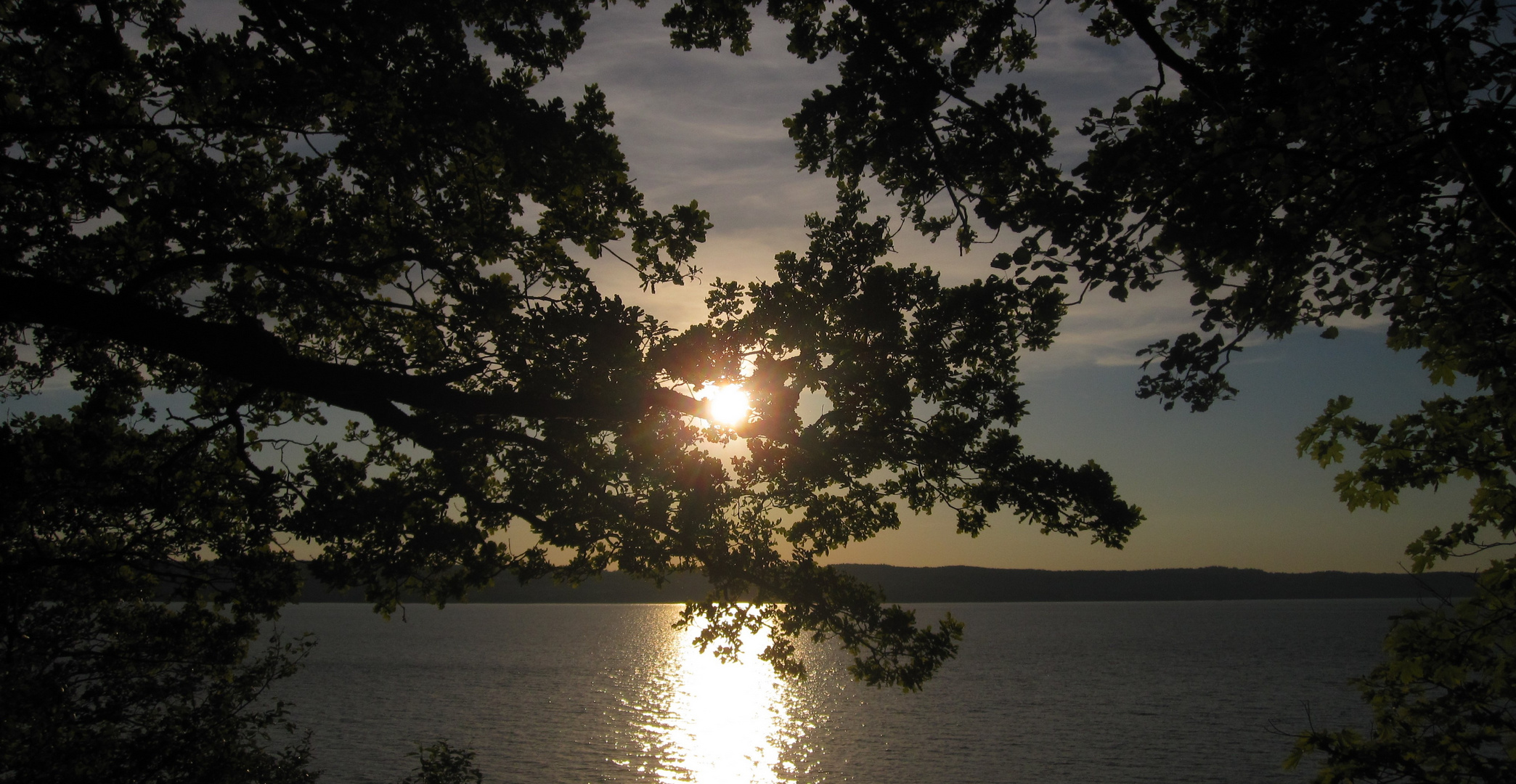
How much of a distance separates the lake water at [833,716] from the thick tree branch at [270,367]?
8.40 metres

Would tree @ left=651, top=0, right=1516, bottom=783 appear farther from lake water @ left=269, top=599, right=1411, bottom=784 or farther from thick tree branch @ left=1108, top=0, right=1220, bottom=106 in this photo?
lake water @ left=269, top=599, right=1411, bottom=784

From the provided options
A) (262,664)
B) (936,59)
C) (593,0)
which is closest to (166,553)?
(262,664)

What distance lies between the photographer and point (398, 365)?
37.6ft

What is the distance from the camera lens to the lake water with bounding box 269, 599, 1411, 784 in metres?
45.0

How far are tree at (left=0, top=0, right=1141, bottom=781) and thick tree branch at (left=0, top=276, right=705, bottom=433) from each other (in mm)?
31

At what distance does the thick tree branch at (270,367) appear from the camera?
7270 mm

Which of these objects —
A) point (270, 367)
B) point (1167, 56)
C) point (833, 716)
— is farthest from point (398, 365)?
point (833, 716)

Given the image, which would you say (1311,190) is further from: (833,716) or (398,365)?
(833,716)

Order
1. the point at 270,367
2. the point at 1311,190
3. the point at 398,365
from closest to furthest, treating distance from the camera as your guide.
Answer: the point at 1311,190 < the point at 270,367 < the point at 398,365

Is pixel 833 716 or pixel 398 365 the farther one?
pixel 833 716

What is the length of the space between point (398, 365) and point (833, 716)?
60161mm

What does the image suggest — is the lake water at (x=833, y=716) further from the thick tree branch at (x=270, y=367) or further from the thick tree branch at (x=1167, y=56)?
the thick tree branch at (x=1167, y=56)

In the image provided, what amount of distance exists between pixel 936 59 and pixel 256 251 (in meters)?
7.30

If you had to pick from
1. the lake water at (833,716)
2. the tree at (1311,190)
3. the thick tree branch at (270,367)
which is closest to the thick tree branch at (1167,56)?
the tree at (1311,190)
